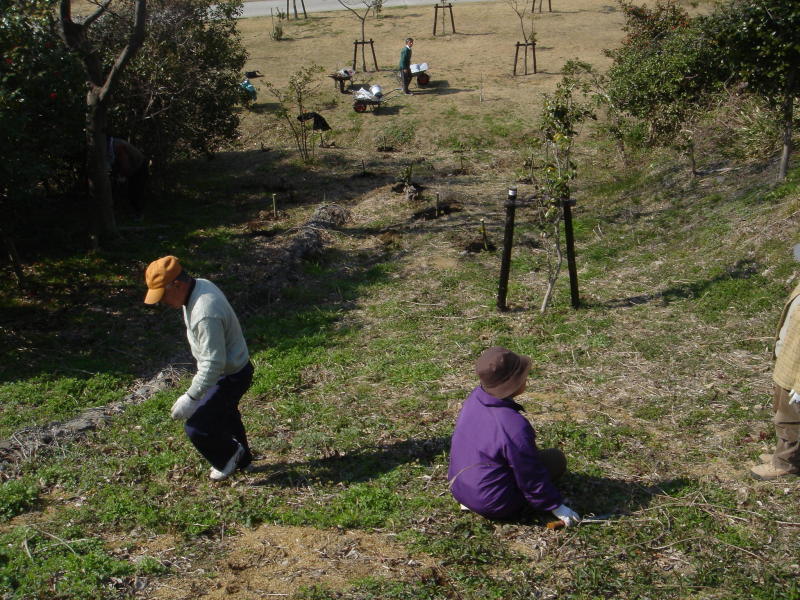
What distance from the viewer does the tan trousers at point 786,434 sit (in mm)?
4164

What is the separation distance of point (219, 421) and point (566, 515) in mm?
2212

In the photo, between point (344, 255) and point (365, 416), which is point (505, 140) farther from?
point (365, 416)

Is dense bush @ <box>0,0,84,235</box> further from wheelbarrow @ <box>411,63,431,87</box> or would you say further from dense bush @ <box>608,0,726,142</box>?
wheelbarrow @ <box>411,63,431,87</box>

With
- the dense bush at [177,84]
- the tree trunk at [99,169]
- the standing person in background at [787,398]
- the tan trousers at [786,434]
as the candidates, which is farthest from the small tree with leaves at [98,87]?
the tan trousers at [786,434]

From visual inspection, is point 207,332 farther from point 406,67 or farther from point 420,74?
point 420,74

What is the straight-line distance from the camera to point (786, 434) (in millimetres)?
4207

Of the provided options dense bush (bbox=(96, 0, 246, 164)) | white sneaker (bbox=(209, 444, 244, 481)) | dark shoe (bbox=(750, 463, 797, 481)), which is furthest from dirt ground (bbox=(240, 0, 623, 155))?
dark shoe (bbox=(750, 463, 797, 481))

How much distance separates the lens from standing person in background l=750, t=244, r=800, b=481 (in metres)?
4.08

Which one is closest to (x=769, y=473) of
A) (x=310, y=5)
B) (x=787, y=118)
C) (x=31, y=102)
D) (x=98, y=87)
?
(x=787, y=118)

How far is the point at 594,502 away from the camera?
4.24m

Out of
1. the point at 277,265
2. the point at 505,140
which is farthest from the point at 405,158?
the point at 277,265

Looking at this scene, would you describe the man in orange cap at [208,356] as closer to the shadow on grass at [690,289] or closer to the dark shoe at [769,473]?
the dark shoe at [769,473]

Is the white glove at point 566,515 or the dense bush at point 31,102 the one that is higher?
the dense bush at point 31,102

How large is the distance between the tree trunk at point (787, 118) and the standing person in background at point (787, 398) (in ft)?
16.3
